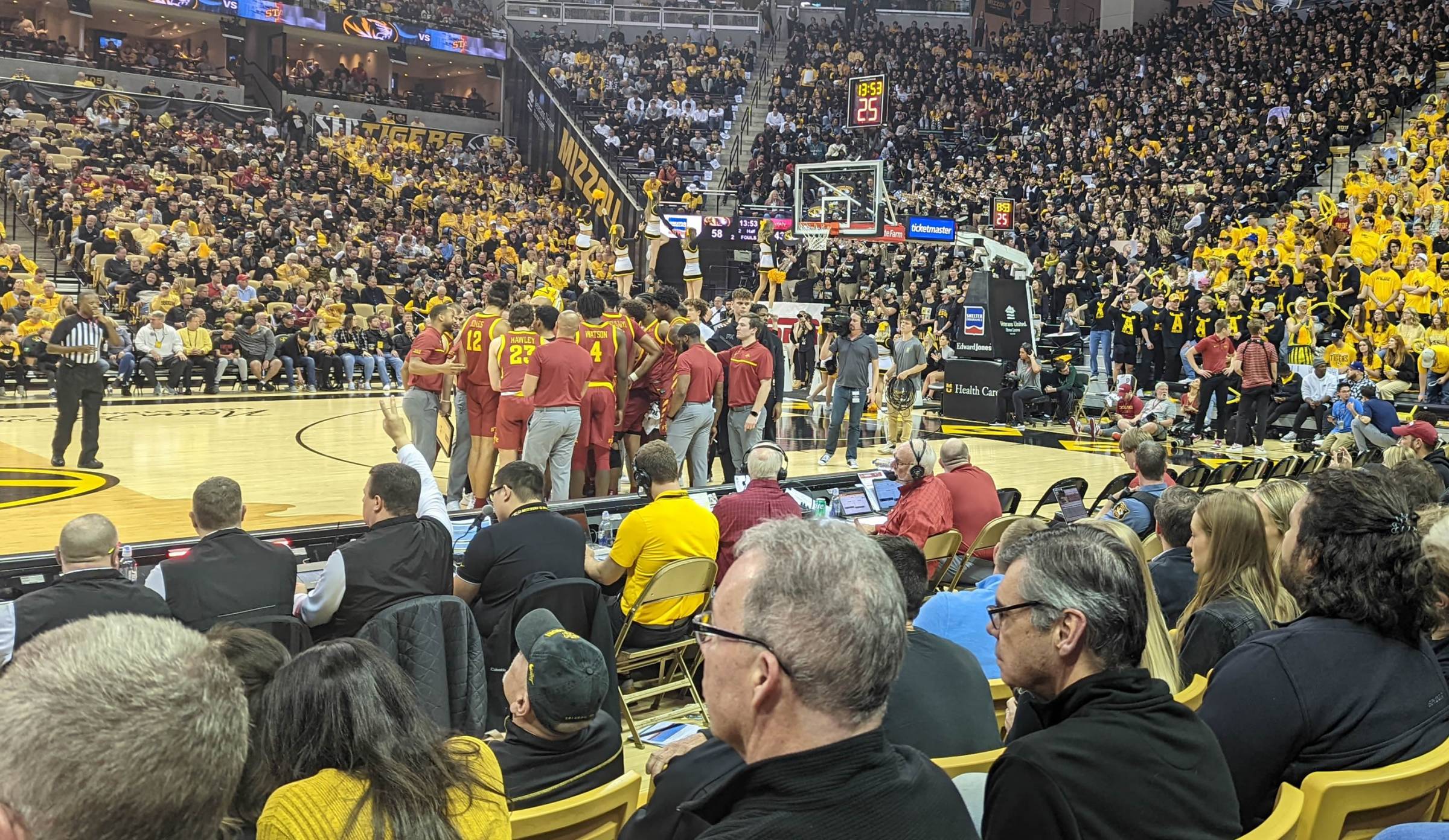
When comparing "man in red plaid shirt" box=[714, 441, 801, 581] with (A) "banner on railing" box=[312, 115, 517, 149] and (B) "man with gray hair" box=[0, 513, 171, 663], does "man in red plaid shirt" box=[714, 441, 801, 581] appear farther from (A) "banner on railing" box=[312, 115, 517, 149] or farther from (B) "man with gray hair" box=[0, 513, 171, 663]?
(A) "banner on railing" box=[312, 115, 517, 149]

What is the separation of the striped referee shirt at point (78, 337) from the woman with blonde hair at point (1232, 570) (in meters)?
9.06

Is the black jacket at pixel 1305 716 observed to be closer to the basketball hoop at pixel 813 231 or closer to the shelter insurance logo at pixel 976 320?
the shelter insurance logo at pixel 976 320

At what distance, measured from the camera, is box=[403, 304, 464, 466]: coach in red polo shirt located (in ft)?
27.6

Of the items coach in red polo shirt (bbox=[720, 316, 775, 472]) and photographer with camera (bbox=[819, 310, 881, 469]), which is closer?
coach in red polo shirt (bbox=[720, 316, 775, 472])

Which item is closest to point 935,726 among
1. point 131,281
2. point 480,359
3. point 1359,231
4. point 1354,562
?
point 1354,562

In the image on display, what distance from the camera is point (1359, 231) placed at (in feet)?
57.3

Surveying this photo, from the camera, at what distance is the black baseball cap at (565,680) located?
8.48 feet

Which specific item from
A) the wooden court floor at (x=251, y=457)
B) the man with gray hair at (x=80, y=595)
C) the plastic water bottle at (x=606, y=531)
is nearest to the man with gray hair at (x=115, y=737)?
the man with gray hair at (x=80, y=595)

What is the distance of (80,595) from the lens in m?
3.66

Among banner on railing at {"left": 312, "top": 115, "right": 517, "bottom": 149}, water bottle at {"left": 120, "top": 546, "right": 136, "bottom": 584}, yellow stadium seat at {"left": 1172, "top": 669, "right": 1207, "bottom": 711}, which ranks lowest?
water bottle at {"left": 120, "top": 546, "right": 136, "bottom": 584}

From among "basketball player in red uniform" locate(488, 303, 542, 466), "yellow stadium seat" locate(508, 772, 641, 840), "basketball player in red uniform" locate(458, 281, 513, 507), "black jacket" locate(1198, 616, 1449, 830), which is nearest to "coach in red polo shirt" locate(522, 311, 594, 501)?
"basketball player in red uniform" locate(488, 303, 542, 466)

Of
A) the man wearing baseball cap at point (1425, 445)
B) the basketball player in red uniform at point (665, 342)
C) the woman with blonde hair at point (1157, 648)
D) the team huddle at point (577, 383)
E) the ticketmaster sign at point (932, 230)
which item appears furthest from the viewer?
the ticketmaster sign at point (932, 230)

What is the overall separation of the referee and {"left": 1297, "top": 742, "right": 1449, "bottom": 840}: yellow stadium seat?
389 inches

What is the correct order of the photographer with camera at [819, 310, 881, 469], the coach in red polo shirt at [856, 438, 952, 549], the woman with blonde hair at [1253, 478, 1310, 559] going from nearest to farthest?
the woman with blonde hair at [1253, 478, 1310, 559] < the coach in red polo shirt at [856, 438, 952, 549] < the photographer with camera at [819, 310, 881, 469]
